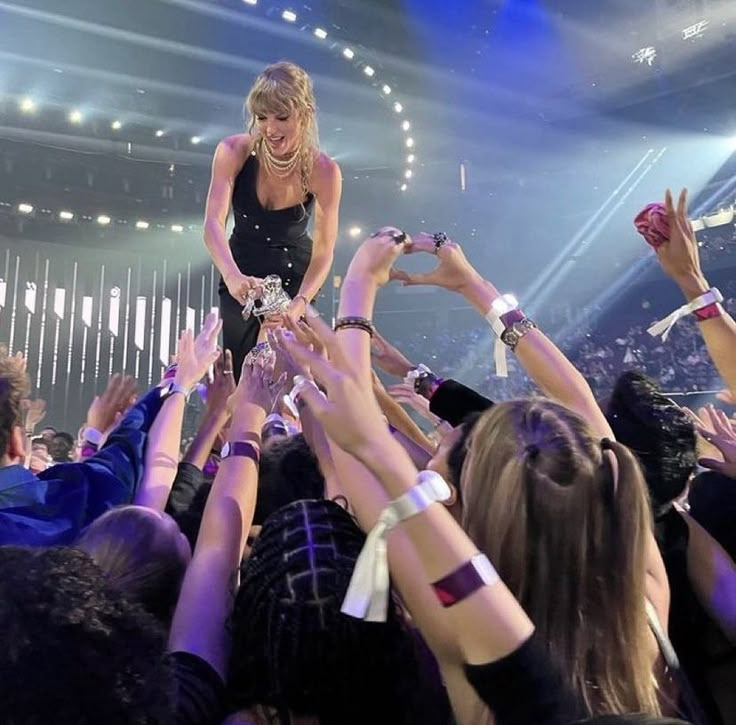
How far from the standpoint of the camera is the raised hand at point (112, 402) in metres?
1.99

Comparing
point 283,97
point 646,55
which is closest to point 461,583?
point 283,97

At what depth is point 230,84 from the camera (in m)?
9.23

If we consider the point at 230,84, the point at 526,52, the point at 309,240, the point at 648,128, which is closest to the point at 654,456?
the point at 309,240

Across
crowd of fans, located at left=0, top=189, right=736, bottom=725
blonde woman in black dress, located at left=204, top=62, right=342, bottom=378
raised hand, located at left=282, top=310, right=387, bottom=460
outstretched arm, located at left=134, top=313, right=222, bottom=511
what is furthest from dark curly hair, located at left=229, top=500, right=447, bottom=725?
blonde woman in black dress, located at left=204, top=62, right=342, bottom=378

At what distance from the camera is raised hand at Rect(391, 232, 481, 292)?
1525 mm

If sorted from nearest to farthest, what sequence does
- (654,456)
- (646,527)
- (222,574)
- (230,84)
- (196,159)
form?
(646,527) → (222,574) → (654,456) → (230,84) → (196,159)

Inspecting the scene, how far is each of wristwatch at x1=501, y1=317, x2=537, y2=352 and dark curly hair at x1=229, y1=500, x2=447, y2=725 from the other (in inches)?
26.7

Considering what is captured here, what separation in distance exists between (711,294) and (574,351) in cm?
1207

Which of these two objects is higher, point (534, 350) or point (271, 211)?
point (271, 211)

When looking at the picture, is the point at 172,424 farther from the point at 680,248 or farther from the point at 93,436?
the point at 680,248

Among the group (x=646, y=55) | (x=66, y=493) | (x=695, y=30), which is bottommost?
(x=66, y=493)

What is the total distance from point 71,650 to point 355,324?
2.59ft

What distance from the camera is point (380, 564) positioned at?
0.72 metres

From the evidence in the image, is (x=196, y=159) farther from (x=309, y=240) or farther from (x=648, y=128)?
(x=309, y=240)
